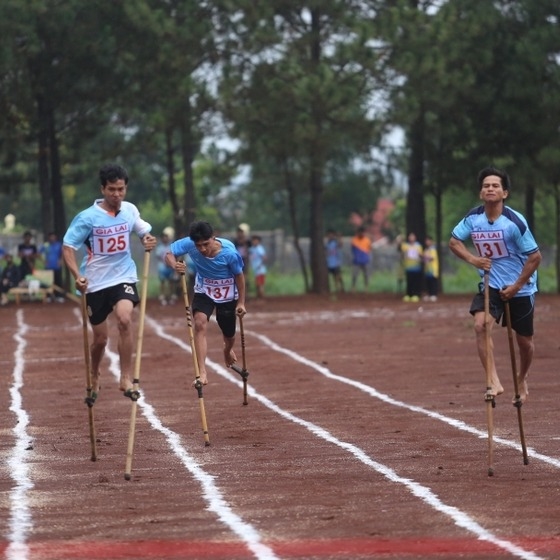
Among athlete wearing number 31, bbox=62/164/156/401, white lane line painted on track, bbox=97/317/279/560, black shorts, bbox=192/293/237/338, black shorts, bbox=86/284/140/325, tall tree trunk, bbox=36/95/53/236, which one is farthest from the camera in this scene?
tall tree trunk, bbox=36/95/53/236

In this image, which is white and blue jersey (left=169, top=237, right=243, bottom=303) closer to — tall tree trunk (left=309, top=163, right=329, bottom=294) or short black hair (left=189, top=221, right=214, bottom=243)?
short black hair (left=189, top=221, right=214, bottom=243)

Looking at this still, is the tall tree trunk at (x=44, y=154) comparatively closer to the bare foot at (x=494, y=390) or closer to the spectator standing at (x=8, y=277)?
the spectator standing at (x=8, y=277)

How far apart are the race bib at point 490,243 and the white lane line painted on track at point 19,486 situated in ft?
12.8

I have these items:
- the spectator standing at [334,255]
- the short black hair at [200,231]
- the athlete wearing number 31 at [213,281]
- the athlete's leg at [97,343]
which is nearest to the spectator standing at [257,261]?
the spectator standing at [334,255]

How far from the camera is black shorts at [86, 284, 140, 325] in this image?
547 inches

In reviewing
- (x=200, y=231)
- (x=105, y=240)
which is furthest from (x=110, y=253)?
(x=200, y=231)

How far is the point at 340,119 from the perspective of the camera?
41875 millimetres

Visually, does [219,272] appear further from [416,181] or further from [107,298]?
[416,181]

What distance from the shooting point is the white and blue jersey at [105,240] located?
1350 cm

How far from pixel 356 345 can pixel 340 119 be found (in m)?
17.7

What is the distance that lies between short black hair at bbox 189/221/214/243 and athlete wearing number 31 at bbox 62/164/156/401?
714 millimetres

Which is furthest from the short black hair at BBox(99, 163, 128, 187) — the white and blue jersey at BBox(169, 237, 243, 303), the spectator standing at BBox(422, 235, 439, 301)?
the spectator standing at BBox(422, 235, 439, 301)

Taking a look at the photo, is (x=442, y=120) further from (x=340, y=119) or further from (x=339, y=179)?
(x=339, y=179)

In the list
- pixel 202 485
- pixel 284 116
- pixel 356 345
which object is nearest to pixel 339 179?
pixel 284 116
